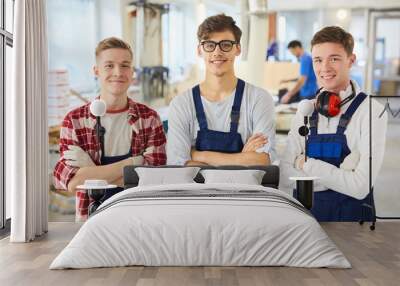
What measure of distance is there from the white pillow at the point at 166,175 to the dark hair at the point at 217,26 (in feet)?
4.69

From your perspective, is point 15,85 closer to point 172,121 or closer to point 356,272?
point 172,121

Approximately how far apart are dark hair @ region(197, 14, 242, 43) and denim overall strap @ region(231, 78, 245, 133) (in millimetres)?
480

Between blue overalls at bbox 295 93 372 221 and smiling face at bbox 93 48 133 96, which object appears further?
smiling face at bbox 93 48 133 96

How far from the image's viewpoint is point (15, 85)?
5750mm

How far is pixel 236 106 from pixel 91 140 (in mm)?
1555

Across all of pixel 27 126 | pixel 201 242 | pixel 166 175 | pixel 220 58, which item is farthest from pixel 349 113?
pixel 27 126

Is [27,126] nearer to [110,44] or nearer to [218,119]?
[110,44]

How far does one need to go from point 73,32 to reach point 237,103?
192cm

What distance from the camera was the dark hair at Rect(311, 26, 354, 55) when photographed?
22.0 ft

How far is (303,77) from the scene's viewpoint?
6.74 metres

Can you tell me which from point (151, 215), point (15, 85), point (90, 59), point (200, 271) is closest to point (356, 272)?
point (200, 271)

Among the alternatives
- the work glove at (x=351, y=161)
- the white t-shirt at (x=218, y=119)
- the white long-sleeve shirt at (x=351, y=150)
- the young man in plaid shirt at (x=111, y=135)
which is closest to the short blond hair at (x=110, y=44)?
the young man in plaid shirt at (x=111, y=135)

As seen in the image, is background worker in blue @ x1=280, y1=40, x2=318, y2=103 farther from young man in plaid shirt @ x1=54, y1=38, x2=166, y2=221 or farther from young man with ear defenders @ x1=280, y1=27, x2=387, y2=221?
young man in plaid shirt @ x1=54, y1=38, x2=166, y2=221

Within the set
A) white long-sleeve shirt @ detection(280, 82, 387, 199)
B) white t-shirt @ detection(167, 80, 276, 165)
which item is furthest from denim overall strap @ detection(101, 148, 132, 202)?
white long-sleeve shirt @ detection(280, 82, 387, 199)
